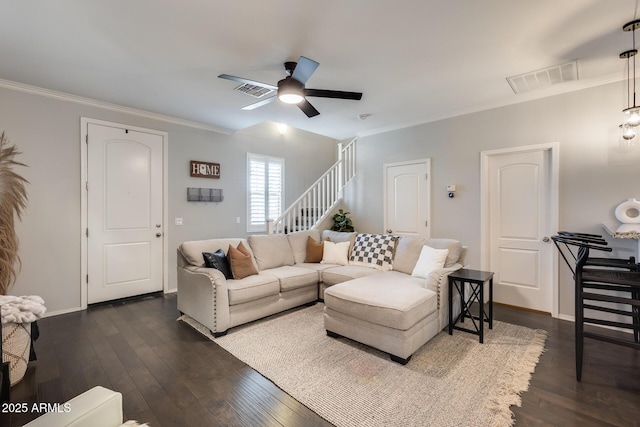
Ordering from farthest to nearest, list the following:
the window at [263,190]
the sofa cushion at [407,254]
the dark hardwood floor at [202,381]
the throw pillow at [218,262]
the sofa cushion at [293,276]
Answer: the window at [263,190]
the sofa cushion at [407,254]
the sofa cushion at [293,276]
the throw pillow at [218,262]
the dark hardwood floor at [202,381]

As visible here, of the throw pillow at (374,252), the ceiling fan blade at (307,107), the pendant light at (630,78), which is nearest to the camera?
the pendant light at (630,78)

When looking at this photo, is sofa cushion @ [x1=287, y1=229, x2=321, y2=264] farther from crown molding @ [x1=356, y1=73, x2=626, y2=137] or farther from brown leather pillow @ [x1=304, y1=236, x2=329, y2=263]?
crown molding @ [x1=356, y1=73, x2=626, y2=137]

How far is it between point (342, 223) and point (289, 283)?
2.32 metres

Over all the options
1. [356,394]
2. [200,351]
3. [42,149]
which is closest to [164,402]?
[200,351]

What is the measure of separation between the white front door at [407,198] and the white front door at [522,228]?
94cm

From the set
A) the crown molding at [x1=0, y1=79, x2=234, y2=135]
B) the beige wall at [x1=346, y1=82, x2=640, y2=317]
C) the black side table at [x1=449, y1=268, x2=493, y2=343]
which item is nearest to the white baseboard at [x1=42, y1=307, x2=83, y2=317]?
the crown molding at [x1=0, y1=79, x2=234, y2=135]

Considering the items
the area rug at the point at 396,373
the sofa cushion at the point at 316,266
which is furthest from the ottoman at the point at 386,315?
the sofa cushion at the point at 316,266

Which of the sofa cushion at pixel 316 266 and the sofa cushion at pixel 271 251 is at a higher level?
the sofa cushion at pixel 271 251

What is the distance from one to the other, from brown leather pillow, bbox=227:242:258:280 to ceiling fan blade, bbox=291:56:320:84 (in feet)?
6.75

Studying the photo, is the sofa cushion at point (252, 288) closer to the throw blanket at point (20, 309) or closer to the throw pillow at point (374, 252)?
Result: the throw pillow at point (374, 252)

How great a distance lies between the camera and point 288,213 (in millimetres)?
5297

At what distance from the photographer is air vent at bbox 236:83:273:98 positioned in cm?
339

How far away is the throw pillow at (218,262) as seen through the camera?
11.0ft

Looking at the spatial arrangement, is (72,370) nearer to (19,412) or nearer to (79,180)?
(19,412)
